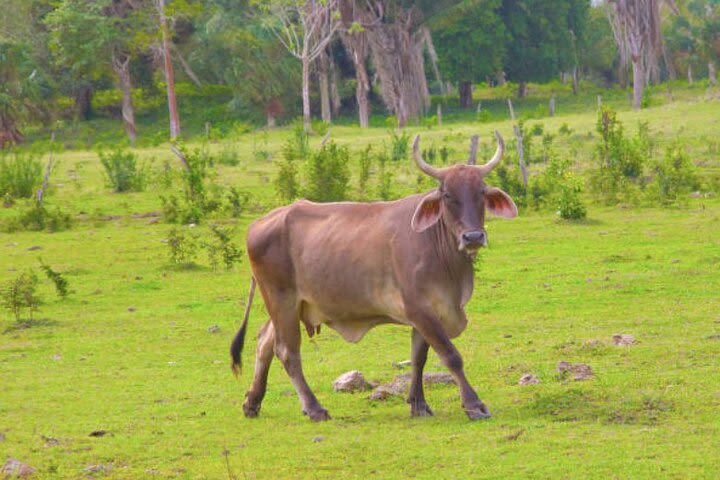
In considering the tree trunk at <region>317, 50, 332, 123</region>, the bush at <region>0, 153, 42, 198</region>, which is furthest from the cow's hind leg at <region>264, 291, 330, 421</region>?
the tree trunk at <region>317, 50, 332, 123</region>

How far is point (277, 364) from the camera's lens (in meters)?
11.2

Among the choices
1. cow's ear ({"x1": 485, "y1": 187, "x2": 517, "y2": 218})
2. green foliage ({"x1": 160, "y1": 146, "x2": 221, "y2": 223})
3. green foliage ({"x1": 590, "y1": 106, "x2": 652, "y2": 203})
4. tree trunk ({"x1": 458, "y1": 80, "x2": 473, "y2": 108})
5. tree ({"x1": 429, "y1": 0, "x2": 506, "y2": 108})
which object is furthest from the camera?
tree trunk ({"x1": 458, "y1": 80, "x2": 473, "y2": 108})

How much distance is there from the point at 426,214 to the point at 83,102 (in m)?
46.8

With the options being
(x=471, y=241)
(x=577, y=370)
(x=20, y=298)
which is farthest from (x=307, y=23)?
(x=471, y=241)

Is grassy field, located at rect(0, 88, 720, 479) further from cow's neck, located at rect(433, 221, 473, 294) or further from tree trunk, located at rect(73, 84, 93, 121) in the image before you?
tree trunk, located at rect(73, 84, 93, 121)

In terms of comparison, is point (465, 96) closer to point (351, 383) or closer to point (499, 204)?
point (351, 383)

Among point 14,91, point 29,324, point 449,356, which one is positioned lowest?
point 29,324

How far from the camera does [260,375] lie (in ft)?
29.7

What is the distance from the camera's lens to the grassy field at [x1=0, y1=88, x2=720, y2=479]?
24.3 ft

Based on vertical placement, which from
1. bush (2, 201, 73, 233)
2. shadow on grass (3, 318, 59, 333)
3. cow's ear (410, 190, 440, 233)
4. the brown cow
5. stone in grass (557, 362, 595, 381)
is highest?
cow's ear (410, 190, 440, 233)

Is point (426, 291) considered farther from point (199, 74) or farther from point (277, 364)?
point (199, 74)

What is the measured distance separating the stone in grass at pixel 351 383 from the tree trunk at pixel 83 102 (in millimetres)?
43995

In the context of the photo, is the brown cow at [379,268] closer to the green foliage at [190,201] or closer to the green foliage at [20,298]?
the green foliage at [20,298]

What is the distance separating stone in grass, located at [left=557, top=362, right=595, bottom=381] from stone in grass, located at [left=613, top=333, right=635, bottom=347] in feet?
3.22
